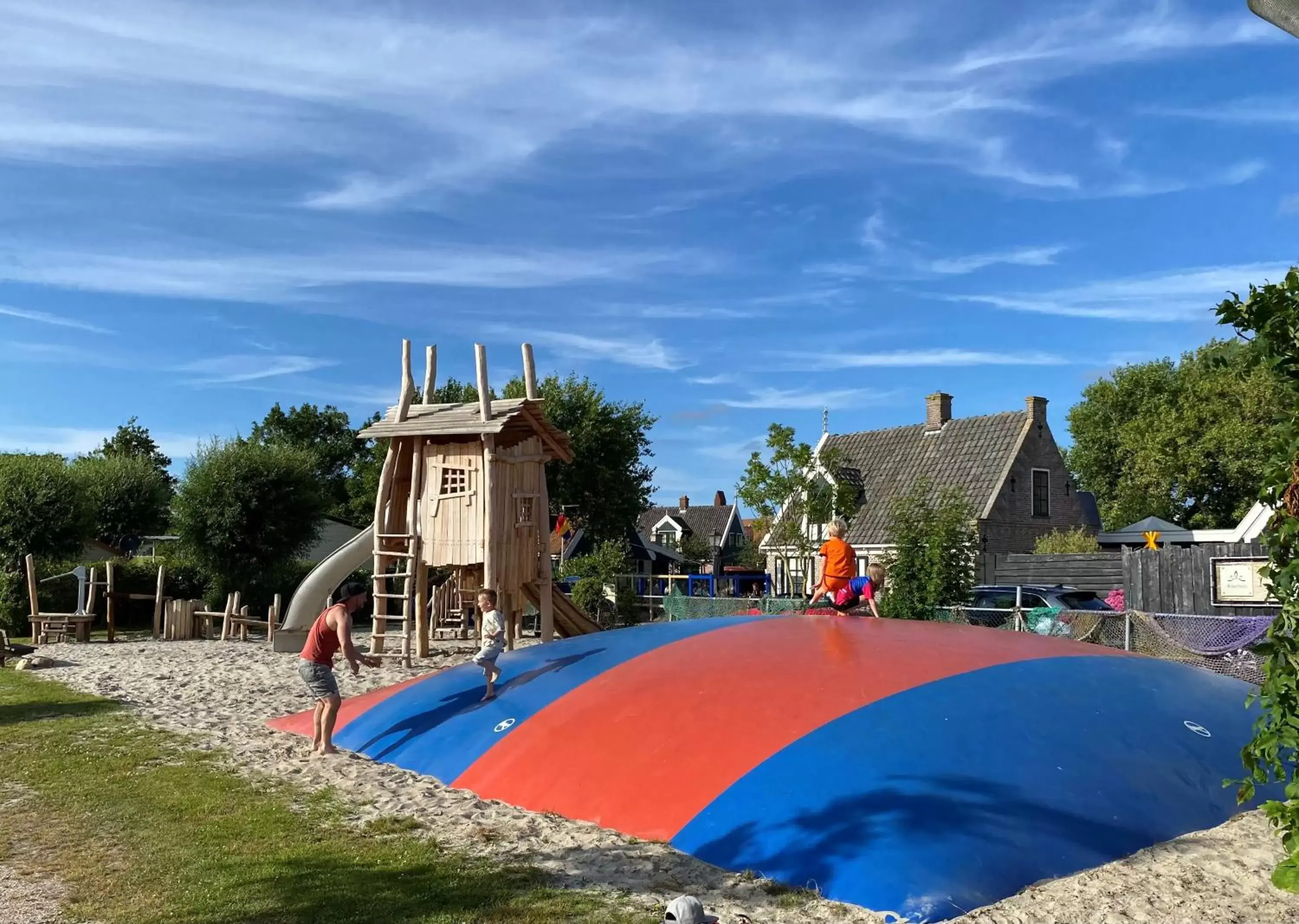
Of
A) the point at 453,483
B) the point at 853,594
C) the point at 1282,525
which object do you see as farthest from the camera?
the point at 453,483

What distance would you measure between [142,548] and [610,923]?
52786 millimetres

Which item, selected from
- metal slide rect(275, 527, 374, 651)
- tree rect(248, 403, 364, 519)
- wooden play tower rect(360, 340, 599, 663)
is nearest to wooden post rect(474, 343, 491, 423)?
wooden play tower rect(360, 340, 599, 663)

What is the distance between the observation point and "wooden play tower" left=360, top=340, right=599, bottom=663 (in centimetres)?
1898

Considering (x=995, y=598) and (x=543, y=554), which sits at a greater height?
(x=543, y=554)

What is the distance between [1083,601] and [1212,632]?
6733mm

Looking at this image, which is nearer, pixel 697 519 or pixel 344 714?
pixel 344 714

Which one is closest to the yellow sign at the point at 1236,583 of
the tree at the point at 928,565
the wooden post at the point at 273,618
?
the tree at the point at 928,565

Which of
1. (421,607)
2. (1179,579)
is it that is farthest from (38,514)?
(1179,579)

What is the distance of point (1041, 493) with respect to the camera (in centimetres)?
3716

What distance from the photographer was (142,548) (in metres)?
52.8

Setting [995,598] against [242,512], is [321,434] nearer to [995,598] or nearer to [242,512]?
[242,512]

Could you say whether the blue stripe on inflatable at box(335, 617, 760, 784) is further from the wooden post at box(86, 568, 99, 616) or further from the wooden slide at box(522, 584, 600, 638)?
the wooden post at box(86, 568, 99, 616)

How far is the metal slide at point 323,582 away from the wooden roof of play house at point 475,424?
A: 292 centimetres

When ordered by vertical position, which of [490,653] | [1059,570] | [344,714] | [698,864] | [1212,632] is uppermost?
[1059,570]
